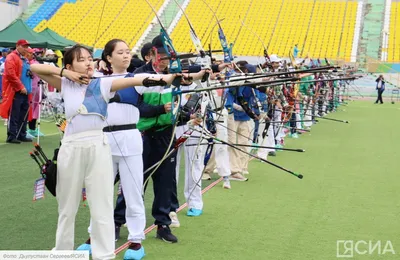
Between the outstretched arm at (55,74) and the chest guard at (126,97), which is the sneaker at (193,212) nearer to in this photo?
the chest guard at (126,97)

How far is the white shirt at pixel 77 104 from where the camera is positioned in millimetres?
3732

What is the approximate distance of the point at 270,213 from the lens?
235 inches

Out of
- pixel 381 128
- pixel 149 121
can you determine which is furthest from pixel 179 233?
pixel 381 128

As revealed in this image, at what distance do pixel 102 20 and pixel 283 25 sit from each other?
947cm

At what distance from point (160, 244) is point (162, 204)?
29cm

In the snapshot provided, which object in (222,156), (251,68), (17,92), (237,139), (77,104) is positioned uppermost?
(251,68)

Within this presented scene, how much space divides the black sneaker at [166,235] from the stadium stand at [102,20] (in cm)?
2682

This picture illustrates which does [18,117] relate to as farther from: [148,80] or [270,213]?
[148,80]

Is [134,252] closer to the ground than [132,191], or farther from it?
closer to the ground

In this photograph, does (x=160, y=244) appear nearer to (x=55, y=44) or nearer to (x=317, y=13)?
(x=55, y=44)

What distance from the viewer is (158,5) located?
108 ft

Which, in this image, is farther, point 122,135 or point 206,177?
point 206,177

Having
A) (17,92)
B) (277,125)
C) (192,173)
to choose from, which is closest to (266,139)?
(277,125)

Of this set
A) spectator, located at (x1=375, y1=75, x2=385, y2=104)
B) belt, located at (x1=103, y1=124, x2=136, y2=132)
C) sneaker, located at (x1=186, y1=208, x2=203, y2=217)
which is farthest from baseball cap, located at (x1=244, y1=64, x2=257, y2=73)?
spectator, located at (x1=375, y1=75, x2=385, y2=104)
